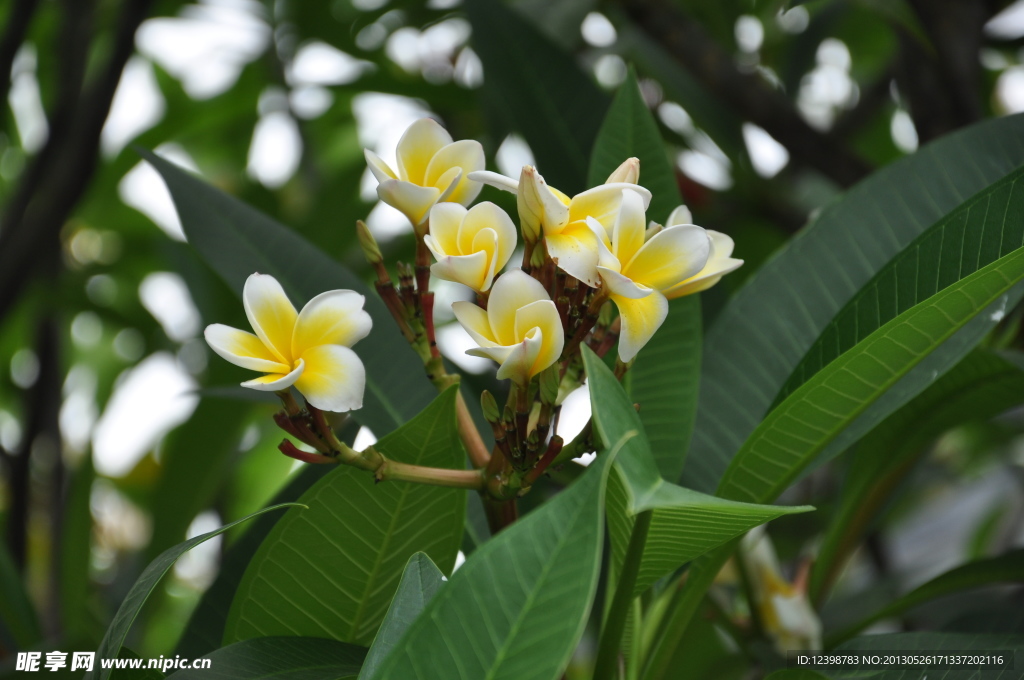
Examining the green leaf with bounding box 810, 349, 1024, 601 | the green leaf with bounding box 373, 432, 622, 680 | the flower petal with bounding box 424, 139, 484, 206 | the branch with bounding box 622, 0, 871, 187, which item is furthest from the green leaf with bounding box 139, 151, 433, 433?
the branch with bounding box 622, 0, 871, 187

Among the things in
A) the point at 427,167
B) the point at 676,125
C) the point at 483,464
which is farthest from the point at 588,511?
the point at 676,125

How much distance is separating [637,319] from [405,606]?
206 mm

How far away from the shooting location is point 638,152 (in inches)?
28.5

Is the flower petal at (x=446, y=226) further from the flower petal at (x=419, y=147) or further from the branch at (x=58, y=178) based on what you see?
the branch at (x=58, y=178)

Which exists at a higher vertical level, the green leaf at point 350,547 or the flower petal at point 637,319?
the flower petal at point 637,319

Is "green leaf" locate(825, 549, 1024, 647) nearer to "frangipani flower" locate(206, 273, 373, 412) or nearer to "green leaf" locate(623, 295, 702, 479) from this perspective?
"green leaf" locate(623, 295, 702, 479)

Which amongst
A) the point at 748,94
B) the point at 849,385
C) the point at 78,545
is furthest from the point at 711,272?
the point at 78,545

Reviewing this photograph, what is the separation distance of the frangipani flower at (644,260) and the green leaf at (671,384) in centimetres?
19

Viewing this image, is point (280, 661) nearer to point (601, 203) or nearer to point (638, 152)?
point (601, 203)

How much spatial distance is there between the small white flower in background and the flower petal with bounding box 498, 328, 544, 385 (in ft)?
1.33

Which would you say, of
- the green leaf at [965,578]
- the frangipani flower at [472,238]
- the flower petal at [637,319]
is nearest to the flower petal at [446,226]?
the frangipani flower at [472,238]

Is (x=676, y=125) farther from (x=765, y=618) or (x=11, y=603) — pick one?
(x=11, y=603)

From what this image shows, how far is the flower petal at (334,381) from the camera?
17.7 inches

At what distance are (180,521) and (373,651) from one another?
79cm
